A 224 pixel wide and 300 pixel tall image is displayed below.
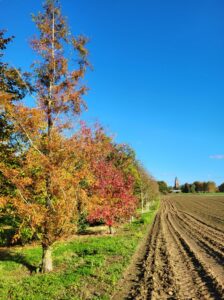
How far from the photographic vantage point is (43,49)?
54.4ft

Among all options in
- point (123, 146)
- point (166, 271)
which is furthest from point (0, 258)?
point (123, 146)

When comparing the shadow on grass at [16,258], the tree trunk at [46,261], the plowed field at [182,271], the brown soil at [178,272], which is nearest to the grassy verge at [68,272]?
the shadow on grass at [16,258]

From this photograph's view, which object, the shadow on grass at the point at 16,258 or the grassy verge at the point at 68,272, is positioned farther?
the shadow on grass at the point at 16,258

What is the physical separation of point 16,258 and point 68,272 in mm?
4762

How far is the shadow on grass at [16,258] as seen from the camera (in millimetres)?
16953

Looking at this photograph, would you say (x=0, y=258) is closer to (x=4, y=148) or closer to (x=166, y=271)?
(x=4, y=148)

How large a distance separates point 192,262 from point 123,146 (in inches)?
975

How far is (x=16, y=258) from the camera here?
19.0m

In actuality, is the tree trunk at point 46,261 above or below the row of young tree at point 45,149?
below

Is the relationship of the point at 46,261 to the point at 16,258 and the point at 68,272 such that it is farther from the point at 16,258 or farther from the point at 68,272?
the point at 16,258

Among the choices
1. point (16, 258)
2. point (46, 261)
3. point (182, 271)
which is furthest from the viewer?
point (16, 258)

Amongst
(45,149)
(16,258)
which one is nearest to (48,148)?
(45,149)

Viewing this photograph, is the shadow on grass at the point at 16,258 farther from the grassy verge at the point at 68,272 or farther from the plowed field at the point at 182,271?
the plowed field at the point at 182,271

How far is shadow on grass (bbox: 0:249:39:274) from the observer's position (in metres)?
17.0
